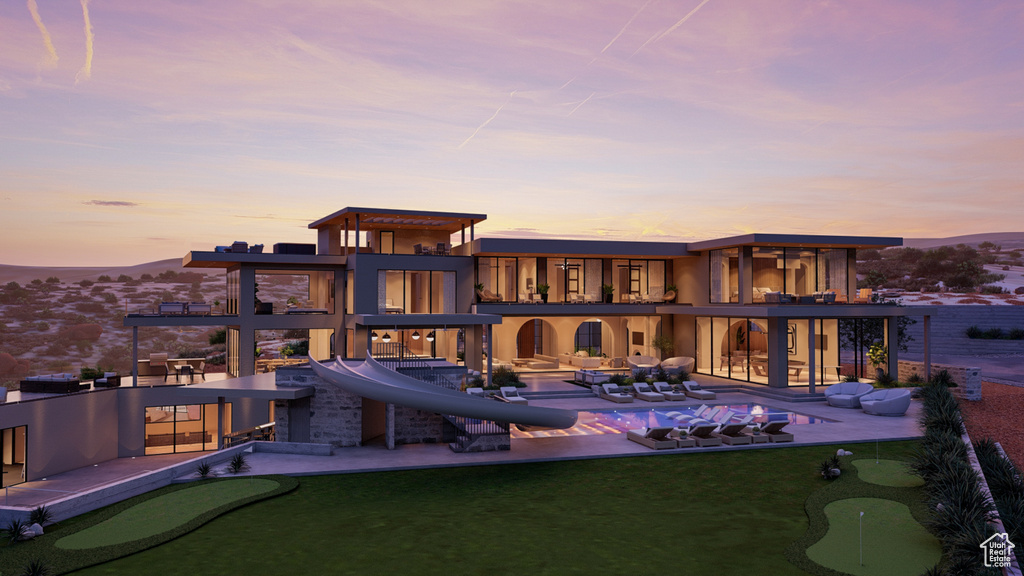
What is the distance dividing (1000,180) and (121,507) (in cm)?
6291

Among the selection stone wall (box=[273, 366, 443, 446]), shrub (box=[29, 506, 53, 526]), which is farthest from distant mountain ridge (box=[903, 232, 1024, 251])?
shrub (box=[29, 506, 53, 526])

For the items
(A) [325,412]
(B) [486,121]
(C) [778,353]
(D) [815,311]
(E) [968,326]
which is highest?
(B) [486,121]

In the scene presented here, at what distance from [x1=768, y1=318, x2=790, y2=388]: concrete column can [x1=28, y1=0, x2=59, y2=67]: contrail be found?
95.1ft

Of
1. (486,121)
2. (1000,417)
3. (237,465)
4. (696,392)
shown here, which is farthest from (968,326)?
(237,465)

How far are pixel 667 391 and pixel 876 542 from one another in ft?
49.3

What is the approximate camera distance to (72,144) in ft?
119

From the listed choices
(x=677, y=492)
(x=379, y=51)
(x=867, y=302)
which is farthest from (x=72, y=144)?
(x=867, y=302)

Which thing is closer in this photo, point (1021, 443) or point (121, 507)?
point (121, 507)

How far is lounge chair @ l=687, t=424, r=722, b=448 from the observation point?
1625 centimetres

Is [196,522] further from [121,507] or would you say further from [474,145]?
[474,145]

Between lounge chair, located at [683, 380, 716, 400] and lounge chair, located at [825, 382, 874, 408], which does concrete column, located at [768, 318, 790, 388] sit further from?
lounge chair, located at [683, 380, 716, 400]

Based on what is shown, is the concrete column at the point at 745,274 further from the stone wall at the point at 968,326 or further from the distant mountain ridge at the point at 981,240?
the distant mountain ridge at the point at 981,240

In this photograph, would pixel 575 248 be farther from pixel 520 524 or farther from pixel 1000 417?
pixel 520 524

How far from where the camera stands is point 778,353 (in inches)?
997
